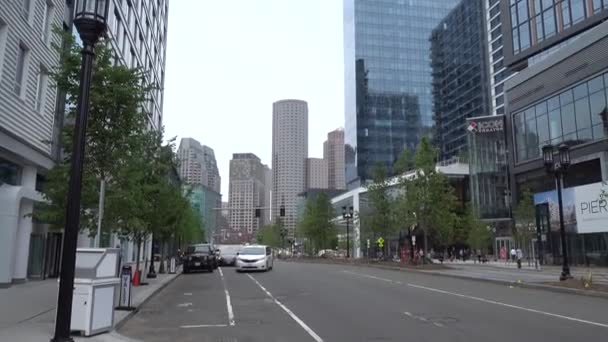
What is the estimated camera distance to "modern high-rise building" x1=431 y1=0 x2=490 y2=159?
140 meters

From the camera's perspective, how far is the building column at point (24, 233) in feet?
72.3

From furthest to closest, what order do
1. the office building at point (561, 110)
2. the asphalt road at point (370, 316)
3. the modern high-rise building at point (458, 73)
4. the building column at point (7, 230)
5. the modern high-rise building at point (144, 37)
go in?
the modern high-rise building at point (458, 73) < the office building at point (561, 110) < the modern high-rise building at point (144, 37) < the building column at point (7, 230) < the asphalt road at point (370, 316)

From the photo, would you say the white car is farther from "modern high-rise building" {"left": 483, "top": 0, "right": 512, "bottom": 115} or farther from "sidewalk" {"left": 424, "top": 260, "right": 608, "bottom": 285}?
"modern high-rise building" {"left": 483, "top": 0, "right": 512, "bottom": 115}

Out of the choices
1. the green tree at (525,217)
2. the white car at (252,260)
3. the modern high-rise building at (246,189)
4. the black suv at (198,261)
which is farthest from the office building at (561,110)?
the modern high-rise building at (246,189)

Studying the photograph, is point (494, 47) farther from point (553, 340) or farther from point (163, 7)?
point (553, 340)

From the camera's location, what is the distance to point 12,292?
18453 mm

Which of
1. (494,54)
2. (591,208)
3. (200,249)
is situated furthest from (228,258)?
(494,54)

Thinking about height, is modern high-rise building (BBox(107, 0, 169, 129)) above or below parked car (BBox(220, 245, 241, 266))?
above

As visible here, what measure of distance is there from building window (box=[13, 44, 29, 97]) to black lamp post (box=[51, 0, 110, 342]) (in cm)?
1372

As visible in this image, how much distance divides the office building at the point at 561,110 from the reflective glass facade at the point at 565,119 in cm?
8

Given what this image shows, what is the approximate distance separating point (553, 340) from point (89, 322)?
867 cm

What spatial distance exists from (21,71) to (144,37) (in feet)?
100.0

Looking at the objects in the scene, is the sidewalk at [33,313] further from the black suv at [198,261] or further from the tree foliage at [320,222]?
the tree foliage at [320,222]

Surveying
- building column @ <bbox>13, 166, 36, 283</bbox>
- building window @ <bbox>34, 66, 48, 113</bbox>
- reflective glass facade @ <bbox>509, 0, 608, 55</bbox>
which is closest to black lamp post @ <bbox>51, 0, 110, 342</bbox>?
building column @ <bbox>13, 166, 36, 283</bbox>
